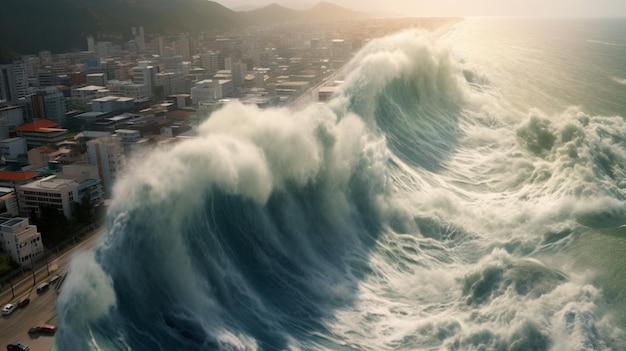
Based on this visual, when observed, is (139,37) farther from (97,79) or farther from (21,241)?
(21,241)

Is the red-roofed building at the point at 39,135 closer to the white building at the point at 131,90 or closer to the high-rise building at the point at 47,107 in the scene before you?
the high-rise building at the point at 47,107

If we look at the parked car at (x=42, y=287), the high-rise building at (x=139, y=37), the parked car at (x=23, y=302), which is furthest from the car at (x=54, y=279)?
the high-rise building at (x=139, y=37)

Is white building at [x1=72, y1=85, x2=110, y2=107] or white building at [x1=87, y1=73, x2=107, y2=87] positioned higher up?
white building at [x1=87, y1=73, x2=107, y2=87]

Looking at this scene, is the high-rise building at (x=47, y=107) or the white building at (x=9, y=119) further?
the high-rise building at (x=47, y=107)

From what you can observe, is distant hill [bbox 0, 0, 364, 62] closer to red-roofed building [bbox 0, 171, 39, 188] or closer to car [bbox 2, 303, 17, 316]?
red-roofed building [bbox 0, 171, 39, 188]

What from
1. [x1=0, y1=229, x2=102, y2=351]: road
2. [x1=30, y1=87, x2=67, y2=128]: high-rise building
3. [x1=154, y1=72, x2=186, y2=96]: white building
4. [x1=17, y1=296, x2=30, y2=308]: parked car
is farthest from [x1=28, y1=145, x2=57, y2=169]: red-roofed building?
[x1=154, y1=72, x2=186, y2=96]: white building

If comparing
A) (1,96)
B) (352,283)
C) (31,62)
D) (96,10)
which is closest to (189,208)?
(352,283)
